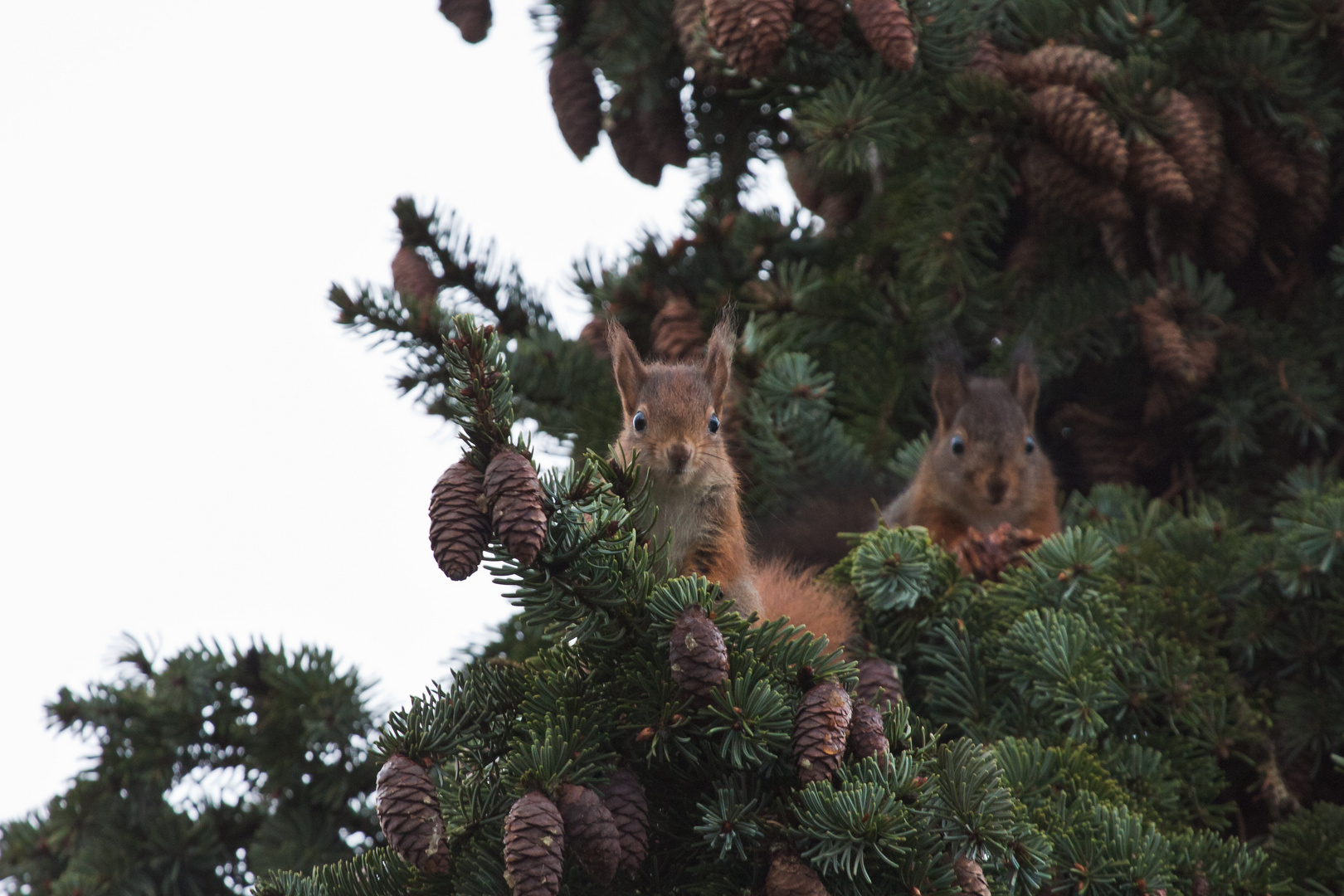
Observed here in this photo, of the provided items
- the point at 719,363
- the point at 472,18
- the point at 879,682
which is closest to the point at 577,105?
the point at 472,18

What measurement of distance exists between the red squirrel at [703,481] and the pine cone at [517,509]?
0.65 m

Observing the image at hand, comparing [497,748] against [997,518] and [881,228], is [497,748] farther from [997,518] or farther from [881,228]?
[997,518]

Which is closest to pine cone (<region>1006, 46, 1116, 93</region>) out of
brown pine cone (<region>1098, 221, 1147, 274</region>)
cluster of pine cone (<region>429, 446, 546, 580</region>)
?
brown pine cone (<region>1098, 221, 1147, 274</region>)

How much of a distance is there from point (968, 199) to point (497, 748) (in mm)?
1387

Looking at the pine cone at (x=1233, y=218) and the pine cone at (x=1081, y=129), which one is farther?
the pine cone at (x=1233, y=218)

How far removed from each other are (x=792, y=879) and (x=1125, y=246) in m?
1.62

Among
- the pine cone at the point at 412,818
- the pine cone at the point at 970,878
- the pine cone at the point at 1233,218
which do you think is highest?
the pine cone at the point at 1233,218

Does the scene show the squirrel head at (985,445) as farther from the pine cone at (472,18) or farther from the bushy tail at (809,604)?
the pine cone at (472,18)

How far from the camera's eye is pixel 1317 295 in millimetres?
2289

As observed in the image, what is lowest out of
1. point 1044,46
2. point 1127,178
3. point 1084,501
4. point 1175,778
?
point 1175,778

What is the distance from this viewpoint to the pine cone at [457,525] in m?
0.94

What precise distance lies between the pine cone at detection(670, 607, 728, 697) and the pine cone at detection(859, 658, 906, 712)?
1.25ft

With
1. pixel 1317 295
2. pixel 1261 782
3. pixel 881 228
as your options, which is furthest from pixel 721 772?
pixel 1317 295

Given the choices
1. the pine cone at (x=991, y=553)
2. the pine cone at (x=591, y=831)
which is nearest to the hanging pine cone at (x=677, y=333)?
the pine cone at (x=991, y=553)
